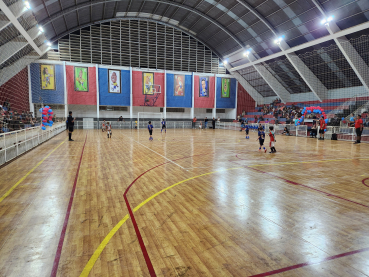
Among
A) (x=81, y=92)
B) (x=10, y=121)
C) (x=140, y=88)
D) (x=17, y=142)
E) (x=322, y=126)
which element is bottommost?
(x=17, y=142)

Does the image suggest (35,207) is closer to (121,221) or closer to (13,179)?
(121,221)

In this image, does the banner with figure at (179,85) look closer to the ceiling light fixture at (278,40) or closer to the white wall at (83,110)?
the white wall at (83,110)

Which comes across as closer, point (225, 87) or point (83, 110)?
point (83, 110)

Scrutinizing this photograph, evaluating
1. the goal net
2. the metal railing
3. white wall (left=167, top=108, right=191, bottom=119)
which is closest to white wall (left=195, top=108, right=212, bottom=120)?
white wall (left=167, top=108, right=191, bottom=119)

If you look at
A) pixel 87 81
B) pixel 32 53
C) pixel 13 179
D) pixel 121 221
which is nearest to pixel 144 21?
pixel 87 81

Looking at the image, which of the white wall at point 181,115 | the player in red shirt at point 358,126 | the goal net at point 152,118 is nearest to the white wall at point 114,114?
the goal net at point 152,118

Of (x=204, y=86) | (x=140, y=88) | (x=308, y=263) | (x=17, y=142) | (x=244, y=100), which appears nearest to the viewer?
(x=308, y=263)

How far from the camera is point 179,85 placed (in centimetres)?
3609

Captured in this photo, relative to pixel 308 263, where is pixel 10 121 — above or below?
above

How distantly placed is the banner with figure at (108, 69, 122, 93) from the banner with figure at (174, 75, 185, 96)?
8499 millimetres

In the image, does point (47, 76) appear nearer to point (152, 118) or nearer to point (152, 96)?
point (152, 96)

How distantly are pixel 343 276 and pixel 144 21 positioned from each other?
37105 millimetres

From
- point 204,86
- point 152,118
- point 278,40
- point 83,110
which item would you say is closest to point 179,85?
point 204,86

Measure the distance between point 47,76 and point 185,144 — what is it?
24.3m
